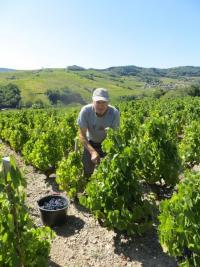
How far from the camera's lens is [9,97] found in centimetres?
10681

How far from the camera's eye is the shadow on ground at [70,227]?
7363mm

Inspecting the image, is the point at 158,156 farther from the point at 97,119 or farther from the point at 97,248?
the point at 97,248

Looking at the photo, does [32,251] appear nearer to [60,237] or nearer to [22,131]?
[60,237]

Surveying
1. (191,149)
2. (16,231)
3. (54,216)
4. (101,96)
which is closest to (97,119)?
(101,96)

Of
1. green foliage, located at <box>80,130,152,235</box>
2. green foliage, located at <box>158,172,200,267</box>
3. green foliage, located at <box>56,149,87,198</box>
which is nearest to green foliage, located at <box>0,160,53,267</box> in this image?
green foliage, located at <box>80,130,152,235</box>

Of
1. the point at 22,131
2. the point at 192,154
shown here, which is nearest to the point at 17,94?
the point at 22,131

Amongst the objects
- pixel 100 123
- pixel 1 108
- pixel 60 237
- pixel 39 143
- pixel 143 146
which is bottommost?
pixel 1 108

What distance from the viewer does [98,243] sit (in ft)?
22.3

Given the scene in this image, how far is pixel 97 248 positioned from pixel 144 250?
35.3 inches

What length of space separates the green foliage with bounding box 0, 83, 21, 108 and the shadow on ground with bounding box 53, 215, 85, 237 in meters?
98.9

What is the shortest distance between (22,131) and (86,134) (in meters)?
9.09

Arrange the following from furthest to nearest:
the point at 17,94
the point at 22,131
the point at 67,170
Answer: the point at 17,94, the point at 22,131, the point at 67,170

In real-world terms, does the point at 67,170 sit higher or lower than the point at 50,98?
higher

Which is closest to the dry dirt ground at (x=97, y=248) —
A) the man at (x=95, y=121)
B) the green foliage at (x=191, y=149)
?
the man at (x=95, y=121)
